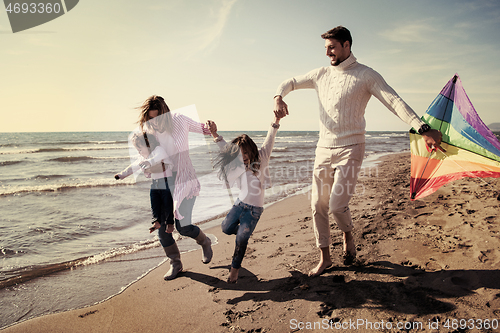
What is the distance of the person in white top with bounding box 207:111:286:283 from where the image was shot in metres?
2.75

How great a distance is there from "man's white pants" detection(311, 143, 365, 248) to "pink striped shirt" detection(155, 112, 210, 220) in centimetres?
136

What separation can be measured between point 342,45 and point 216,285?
269 cm

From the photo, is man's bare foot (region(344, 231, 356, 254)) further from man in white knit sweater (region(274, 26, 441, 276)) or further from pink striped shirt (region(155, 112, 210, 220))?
pink striped shirt (region(155, 112, 210, 220))

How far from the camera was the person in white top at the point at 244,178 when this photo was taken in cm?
275

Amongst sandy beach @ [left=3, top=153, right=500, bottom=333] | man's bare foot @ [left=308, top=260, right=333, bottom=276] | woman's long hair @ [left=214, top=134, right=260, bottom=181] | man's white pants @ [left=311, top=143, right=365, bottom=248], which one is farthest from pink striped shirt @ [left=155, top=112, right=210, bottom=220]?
man's bare foot @ [left=308, top=260, right=333, bottom=276]

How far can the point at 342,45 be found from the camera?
101 inches

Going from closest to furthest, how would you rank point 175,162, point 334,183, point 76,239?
1. point 334,183
2. point 175,162
3. point 76,239

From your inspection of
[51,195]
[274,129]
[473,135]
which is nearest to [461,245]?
[473,135]

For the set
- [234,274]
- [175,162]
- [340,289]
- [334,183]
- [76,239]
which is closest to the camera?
[340,289]

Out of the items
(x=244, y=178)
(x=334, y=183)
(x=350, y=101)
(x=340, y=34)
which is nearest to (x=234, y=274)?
(x=244, y=178)

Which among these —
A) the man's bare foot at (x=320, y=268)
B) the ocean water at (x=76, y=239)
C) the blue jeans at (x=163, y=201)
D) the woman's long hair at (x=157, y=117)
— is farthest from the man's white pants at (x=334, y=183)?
the ocean water at (x=76, y=239)

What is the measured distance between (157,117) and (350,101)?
2.00 metres

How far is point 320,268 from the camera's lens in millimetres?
2734

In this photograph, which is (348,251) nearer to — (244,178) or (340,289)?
(340,289)
